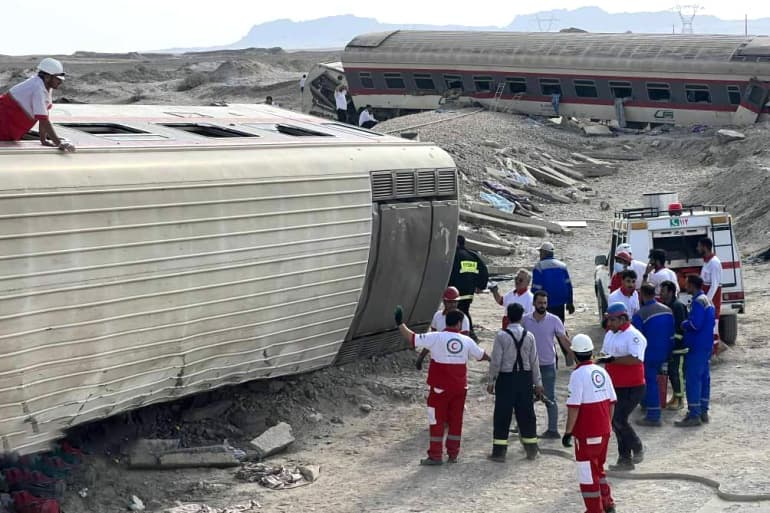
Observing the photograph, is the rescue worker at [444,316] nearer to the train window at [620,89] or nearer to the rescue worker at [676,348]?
the rescue worker at [676,348]

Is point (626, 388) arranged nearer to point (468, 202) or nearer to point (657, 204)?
point (657, 204)

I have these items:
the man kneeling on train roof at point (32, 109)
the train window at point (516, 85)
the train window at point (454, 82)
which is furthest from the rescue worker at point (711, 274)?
the train window at point (454, 82)

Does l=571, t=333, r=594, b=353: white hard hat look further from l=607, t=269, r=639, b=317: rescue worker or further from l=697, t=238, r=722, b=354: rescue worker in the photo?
l=697, t=238, r=722, b=354: rescue worker

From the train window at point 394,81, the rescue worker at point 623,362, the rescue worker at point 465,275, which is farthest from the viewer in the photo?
the train window at point 394,81

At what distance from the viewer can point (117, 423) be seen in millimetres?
11180

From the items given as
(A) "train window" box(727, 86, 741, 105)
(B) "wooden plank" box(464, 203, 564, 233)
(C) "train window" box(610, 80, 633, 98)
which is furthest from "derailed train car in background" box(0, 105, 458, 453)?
(C) "train window" box(610, 80, 633, 98)

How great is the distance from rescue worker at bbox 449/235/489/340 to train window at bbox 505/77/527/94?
25.0 meters

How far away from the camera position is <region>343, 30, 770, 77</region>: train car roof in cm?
3641

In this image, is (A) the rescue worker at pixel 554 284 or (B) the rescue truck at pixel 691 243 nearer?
(A) the rescue worker at pixel 554 284

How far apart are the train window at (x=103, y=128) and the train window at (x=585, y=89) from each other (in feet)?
92.3

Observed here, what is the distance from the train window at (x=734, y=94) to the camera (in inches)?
1414

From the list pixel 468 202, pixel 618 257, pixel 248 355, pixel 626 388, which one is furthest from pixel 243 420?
pixel 468 202

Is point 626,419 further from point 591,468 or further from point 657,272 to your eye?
point 657,272

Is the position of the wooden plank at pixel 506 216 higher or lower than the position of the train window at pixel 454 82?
lower
